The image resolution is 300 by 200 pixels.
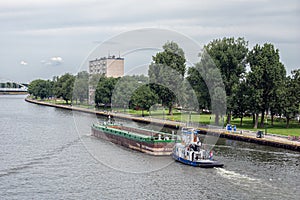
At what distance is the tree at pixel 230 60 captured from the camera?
98.1 meters

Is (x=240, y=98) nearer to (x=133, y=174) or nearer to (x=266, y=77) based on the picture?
(x=266, y=77)

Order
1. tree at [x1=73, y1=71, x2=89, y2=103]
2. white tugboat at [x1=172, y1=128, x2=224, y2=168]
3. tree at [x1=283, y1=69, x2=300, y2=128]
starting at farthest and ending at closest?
tree at [x1=73, y1=71, x2=89, y2=103] → tree at [x1=283, y1=69, x2=300, y2=128] → white tugboat at [x1=172, y1=128, x2=224, y2=168]

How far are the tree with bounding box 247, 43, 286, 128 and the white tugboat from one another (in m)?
32.6

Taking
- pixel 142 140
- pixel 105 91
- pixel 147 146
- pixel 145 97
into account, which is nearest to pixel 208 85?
pixel 145 97

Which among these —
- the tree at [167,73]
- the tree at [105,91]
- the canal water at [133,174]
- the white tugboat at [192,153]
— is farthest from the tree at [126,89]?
the white tugboat at [192,153]

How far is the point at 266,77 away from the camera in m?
91.5

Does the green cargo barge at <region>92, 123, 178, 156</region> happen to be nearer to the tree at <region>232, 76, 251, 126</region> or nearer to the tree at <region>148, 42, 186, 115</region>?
the tree at <region>232, 76, 251, 126</region>

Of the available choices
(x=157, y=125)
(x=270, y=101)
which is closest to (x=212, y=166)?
(x=270, y=101)

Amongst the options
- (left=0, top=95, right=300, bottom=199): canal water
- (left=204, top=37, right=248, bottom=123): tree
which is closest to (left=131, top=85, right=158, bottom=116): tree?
(left=204, top=37, right=248, bottom=123): tree

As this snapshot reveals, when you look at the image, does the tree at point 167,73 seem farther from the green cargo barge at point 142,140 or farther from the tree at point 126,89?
the green cargo barge at point 142,140

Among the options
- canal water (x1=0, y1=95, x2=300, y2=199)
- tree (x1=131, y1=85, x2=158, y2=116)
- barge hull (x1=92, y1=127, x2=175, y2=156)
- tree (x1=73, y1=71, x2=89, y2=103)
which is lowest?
canal water (x1=0, y1=95, x2=300, y2=199)

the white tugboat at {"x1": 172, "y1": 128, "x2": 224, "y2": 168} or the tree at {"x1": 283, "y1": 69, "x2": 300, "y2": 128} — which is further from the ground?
the tree at {"x1": 283, "y1": 69, "x2": 300, "y2": 128}

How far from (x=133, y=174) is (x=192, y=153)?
8.66 metres

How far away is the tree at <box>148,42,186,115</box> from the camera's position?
126 meters
